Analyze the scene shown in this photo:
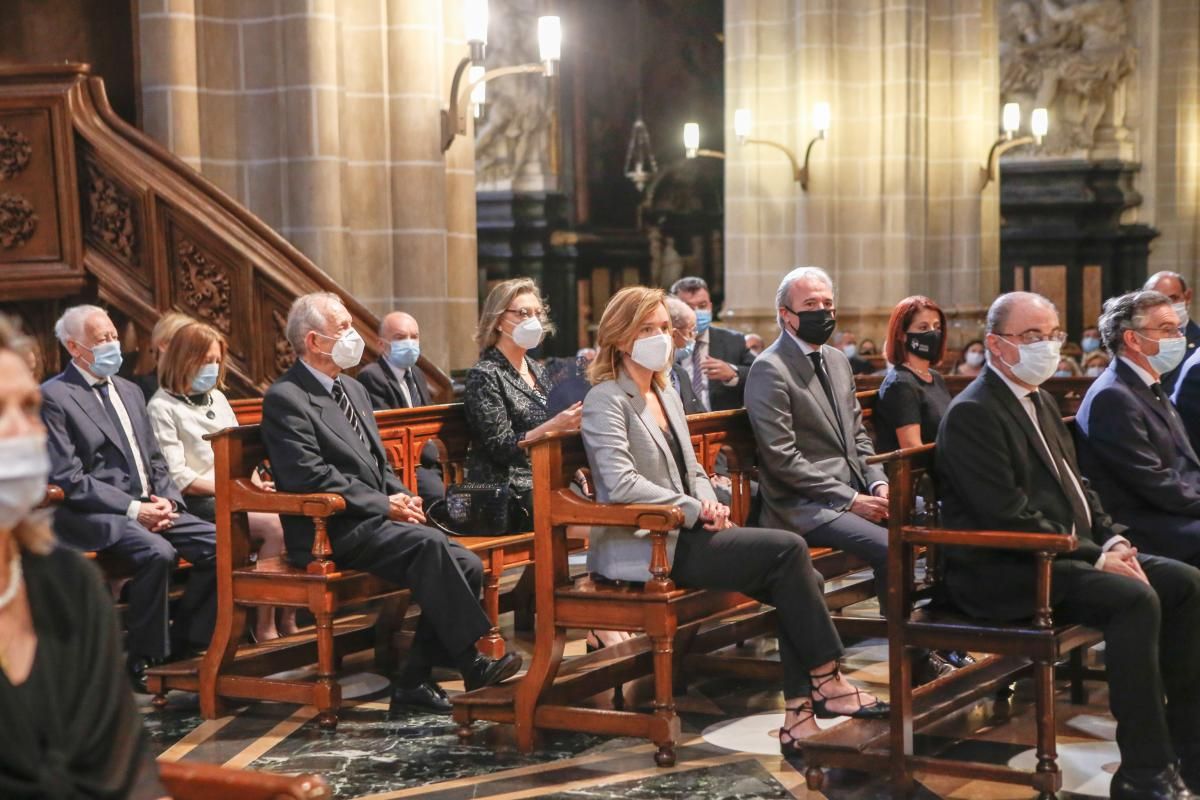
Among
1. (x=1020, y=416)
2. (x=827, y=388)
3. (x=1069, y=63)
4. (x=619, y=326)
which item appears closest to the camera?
(x=1020, y=416)

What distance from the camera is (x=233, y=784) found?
268cm

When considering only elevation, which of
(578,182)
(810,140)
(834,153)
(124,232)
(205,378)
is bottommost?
(205,378)

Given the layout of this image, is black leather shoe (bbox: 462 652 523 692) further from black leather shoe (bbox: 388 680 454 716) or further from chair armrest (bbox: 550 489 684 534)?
chair armrest (bbox: 550 489 684 534)

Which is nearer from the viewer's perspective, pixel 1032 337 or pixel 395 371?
pixel 1032 337

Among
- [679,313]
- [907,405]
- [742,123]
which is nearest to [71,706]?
[907,405]

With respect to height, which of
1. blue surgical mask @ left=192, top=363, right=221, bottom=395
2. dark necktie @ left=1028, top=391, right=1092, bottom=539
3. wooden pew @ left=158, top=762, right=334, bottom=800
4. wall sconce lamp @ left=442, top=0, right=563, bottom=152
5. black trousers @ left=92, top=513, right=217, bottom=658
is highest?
wall sconce lamp @ left=442, top=0, right=563, bottom=152

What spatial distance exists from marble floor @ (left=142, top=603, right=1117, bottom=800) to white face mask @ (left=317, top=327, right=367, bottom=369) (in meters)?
1.26

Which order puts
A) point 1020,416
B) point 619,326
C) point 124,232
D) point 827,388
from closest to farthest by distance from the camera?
point 1020,416
point 619,326
point 827,388
point 124,232

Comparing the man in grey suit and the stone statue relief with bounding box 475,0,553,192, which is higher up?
the stone statue relief with bounding box 475,0,553,192

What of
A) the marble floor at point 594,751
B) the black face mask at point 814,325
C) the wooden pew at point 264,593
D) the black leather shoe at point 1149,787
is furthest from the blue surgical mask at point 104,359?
the black leather shoe at point 1149,787

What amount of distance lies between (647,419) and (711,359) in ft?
7.37

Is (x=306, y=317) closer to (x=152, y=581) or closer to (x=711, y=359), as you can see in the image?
(x=152, y=581)

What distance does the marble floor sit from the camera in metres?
4.89

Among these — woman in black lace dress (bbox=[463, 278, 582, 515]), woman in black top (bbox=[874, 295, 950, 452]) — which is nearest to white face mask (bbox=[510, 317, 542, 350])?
woman in black lace dress (bbox=[463, 278, 582, 515])
